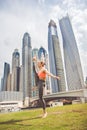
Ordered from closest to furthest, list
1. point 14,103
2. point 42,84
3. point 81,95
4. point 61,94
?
point 42,84 < point 81,95 < point 61,94 < point 14,103

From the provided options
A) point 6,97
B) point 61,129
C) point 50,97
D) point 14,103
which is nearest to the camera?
point 61,129

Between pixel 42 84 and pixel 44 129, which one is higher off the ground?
pixel 42 84

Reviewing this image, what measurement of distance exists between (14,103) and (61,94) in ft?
286

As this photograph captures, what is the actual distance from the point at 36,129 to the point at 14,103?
7012 inches

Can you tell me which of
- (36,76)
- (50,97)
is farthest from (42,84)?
(50,97)

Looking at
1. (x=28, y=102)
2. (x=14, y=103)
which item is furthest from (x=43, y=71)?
(x=14, y=103)

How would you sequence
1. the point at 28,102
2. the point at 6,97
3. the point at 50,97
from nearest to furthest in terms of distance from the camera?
the point at 50,97
the point at 28,102
the point at 6,97

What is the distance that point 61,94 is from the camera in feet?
336

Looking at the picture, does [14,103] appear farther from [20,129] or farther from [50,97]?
[20,129]

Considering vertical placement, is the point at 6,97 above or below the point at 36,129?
above

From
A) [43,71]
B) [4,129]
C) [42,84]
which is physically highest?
[43,71]

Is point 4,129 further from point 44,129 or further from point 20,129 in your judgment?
point 44,129

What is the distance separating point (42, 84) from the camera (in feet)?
27.2

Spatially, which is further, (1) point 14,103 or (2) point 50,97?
(1) point 14,103
